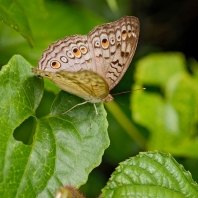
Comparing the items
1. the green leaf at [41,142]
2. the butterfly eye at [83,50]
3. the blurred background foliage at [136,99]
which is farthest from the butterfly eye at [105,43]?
the blurred background foliage at [136,99]

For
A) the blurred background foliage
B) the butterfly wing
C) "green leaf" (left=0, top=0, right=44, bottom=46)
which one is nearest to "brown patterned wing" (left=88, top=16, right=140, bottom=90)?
the butterfly wing

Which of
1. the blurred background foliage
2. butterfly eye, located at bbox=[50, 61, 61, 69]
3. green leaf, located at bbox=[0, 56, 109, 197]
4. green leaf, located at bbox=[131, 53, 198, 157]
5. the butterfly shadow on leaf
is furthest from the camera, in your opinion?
green leaf, located at bbox=[131, 53, 198, 157]

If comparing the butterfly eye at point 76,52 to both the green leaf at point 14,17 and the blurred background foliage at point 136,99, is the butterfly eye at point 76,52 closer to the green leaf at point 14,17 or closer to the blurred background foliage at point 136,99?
the green leaf at point 14,17

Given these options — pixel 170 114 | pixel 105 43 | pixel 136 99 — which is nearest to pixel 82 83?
pixel 105 43

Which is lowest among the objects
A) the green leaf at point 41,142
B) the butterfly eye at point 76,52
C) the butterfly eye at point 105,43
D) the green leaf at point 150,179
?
the green leaf at point 150,179

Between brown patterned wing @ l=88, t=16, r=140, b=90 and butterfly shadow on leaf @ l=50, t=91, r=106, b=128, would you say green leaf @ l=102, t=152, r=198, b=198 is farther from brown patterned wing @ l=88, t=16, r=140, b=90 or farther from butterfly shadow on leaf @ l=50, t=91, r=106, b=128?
brown patterned wing @ l=88, t=16, r=140, b=90

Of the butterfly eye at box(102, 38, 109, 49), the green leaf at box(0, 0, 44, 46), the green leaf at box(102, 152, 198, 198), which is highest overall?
the green leaf at box(0, 0, 44, 46)

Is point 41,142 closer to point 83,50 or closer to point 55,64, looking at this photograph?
point 55,64
